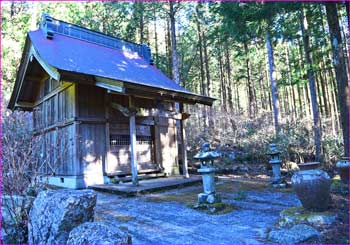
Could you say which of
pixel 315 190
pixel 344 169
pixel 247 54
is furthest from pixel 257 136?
pixel 315 190

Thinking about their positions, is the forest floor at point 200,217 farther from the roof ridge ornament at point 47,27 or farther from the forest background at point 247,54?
the roof ridge ornament at point 47,27

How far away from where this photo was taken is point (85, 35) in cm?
1159

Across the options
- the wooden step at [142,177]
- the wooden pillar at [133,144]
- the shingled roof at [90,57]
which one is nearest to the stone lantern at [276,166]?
the shingled roof at [90,57]

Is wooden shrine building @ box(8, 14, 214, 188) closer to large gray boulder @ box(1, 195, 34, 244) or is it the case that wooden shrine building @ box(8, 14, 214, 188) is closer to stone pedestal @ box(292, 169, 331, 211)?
large gray boulder @ box(1, 195, 34, 244)

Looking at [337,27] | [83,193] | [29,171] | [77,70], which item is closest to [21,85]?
[77,70]

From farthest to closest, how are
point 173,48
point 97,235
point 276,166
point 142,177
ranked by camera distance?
point 173,48
point 142,177
point 276,166
point 97,235

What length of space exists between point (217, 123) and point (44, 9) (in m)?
12.8

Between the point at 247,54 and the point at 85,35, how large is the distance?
9.33 meters

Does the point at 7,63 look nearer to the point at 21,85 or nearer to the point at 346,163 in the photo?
the point at 21,85

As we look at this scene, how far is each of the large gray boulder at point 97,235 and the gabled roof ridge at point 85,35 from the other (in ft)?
29.3

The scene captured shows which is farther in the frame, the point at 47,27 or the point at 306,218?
the point at 47,27

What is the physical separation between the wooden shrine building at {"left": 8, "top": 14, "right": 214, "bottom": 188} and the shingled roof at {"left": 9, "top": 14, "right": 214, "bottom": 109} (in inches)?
1.2

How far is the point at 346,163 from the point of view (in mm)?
5883

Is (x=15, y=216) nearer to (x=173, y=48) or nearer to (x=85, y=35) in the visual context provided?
(x=85, y=35)
